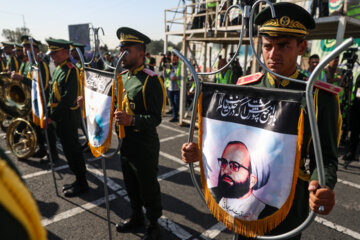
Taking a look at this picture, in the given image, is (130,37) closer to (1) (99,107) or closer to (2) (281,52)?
(1) (99,107)

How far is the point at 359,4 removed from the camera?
22.3ft

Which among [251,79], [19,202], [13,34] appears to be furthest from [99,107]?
[13,34]

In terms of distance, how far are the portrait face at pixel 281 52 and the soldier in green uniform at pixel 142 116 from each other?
1407mm

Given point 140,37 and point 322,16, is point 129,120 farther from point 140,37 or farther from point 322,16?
point 322,16

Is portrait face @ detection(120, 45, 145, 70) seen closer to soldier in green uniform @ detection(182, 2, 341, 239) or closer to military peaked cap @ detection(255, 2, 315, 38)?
soldier in green uniform @ detection(182, 2, 341, 239)

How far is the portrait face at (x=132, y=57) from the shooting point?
269 centimetres

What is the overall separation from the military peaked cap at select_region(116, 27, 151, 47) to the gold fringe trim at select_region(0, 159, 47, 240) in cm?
244

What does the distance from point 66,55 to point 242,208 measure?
3.70 meters

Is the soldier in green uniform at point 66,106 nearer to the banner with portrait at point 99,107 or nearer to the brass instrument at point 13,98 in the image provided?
the banner with portrait at point 99,107

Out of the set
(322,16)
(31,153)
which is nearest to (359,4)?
(322,16)

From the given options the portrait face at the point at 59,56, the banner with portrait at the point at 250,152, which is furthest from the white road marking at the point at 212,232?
the portrait face at the point at 59,56

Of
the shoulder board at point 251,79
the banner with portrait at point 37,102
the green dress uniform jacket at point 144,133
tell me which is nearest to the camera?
the shoulder board at point 251,79

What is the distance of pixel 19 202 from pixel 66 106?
352cm

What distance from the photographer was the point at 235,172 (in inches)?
52.3
